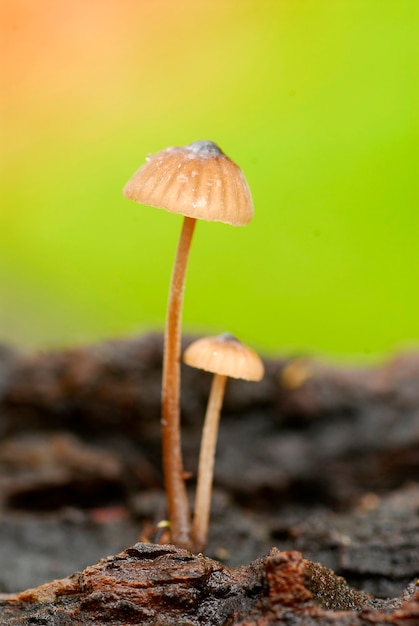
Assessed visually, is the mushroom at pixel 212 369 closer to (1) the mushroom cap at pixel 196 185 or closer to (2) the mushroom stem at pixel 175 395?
(2) the mushroom stem at pixel 175 395

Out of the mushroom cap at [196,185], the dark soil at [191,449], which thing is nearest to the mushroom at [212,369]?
the dark soil at [191,449]

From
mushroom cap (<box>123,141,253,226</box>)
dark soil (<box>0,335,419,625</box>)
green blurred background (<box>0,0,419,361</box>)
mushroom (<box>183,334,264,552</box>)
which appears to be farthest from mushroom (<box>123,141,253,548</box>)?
green blurred background (<box>0,0,419,361</box>)

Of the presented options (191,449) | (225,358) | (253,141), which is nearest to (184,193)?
(225,358)

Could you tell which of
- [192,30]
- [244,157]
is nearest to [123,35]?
[192,30]

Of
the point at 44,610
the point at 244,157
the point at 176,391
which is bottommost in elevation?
the point at 44,610

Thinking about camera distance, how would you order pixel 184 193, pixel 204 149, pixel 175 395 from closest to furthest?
pixel 184 193
pixel 204 149
pixel 175 395

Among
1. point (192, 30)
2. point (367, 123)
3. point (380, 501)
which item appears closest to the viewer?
point (380, 501)

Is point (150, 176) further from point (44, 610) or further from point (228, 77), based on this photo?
point (228, 77)

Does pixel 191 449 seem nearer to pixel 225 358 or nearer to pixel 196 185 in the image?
pixel 225 358
